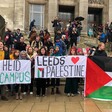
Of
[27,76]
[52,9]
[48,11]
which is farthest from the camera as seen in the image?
[48,11]

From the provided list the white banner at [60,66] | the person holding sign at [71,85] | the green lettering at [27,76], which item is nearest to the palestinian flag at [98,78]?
the white banner at [60,66]

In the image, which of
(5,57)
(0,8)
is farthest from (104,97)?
(0,8)

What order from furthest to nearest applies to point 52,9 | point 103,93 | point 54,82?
point 52,9 → point 54,82 → point 103,93

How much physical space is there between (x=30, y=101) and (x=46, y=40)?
7.62 meters

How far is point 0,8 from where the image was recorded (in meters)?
35.0

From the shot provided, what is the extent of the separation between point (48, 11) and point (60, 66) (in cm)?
2508

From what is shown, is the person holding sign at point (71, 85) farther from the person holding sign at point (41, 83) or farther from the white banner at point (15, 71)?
the white banner at point (15, 71)

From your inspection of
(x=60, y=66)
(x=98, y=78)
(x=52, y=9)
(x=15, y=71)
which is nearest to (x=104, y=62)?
(x=98, y=78)

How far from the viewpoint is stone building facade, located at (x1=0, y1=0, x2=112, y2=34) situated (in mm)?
35125

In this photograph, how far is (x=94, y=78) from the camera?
1145 cm

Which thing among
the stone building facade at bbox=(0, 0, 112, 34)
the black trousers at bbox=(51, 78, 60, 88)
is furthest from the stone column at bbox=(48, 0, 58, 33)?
the black trousers at bbox=(51, 78, 60, 88)

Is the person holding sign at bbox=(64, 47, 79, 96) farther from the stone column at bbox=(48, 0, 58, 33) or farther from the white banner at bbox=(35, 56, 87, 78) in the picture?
the stone column at bbox=(48, 0, 58, 33)

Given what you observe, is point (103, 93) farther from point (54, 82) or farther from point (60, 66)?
point (54, 82)

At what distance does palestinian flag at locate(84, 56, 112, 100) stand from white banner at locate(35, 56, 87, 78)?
295 mm
